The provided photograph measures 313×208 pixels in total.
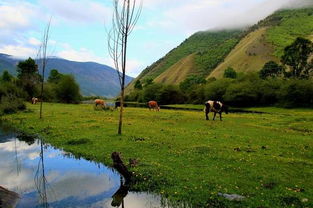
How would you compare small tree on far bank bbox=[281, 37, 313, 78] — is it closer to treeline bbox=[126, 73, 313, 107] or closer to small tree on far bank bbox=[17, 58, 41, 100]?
treeline bbox=[126, 73, 313, 107]

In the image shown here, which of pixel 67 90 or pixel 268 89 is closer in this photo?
pixel 268 89

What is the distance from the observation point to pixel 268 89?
4026 inches

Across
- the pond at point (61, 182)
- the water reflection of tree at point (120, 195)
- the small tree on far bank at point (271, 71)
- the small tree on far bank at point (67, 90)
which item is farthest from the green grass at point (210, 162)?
the small tree on far bank at point (271, 71)

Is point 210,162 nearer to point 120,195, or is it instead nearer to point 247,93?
point 120,195

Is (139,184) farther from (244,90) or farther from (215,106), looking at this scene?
(244,90)

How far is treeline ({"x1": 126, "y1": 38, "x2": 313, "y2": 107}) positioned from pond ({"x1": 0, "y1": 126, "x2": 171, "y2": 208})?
86313 mm

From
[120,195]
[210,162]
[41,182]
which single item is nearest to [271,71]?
[210,162]

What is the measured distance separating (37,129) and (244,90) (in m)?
85.6

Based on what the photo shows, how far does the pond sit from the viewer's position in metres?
13.1

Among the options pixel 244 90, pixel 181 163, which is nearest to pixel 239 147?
pixel 181 163

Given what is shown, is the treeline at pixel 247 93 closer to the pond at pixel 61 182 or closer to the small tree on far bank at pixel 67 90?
the small tree on far bank at pixel 67 90

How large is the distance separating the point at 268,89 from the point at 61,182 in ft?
319

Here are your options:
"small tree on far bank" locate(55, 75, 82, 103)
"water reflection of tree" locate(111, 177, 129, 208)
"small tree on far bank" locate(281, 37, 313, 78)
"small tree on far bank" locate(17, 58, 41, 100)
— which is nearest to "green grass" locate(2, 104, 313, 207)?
"water reflection of tree" locate(111, 177, 129, 208)

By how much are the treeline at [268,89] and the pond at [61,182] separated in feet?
283
